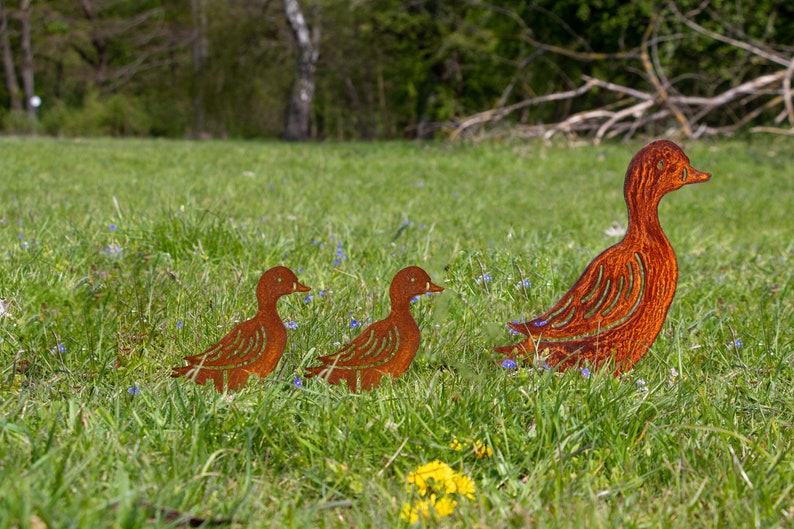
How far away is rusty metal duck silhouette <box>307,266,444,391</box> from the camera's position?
2.10 metres

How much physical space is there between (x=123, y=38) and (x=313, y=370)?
3365 centimetres

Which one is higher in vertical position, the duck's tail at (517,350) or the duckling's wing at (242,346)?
the duckling's wing at (242,346)

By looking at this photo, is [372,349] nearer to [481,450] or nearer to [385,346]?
[385,346]

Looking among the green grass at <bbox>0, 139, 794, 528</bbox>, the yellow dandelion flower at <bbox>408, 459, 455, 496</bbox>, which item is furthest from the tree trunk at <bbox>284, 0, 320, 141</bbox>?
the yellow dandelion flower at <bbox>408, 459, 455, 496</bbox>

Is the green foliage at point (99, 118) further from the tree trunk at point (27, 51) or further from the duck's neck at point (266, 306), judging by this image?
the duck's neck at point (266, 306)

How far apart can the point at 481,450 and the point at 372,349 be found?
43 centimetres

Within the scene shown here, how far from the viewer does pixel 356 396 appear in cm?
202

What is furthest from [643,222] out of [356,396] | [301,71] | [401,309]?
[301,71]

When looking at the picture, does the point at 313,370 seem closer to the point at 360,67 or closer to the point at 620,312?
the point at 620,312

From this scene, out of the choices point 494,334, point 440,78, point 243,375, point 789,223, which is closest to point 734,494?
point 494,334

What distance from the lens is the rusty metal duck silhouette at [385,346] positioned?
2.10m

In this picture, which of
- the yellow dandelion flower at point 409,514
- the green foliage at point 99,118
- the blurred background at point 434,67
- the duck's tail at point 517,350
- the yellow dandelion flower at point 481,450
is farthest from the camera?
the green foliage at point 99,118

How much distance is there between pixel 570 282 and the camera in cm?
352

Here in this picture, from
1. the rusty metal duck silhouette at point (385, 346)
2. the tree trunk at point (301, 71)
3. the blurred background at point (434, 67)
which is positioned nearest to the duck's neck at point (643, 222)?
the rusty metal duck silhouette at point (385, 346)
